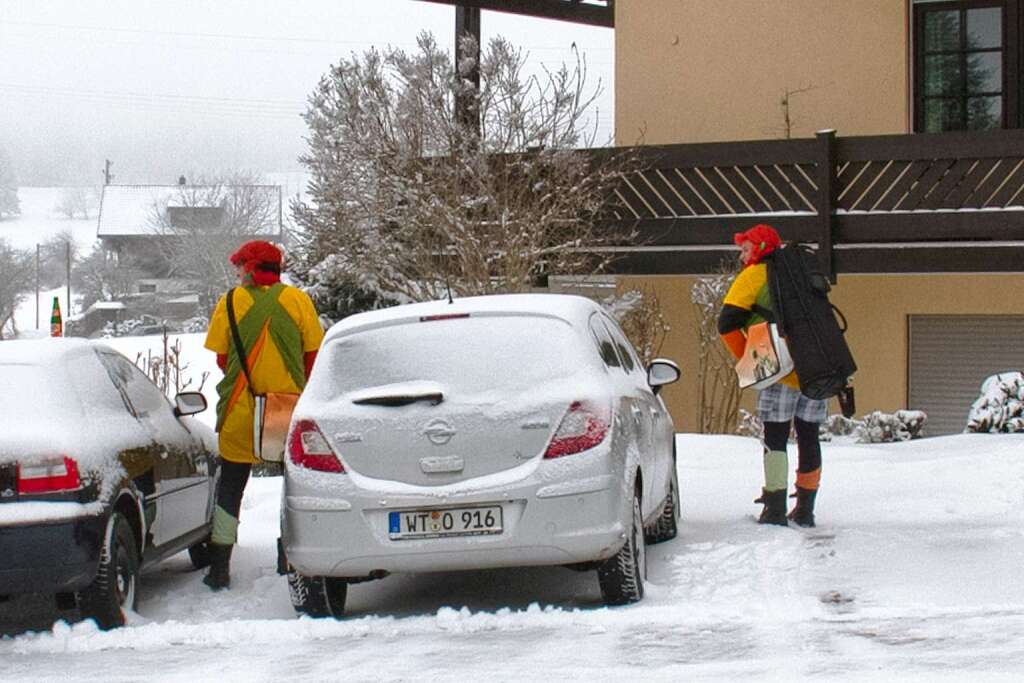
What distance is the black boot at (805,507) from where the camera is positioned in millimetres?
9656

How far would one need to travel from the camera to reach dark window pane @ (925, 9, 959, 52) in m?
18.8

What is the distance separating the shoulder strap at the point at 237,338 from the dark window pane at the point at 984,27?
12158mm

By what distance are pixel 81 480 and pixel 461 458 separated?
1645mm

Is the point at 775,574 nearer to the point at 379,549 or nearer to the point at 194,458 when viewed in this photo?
the point at 379,549

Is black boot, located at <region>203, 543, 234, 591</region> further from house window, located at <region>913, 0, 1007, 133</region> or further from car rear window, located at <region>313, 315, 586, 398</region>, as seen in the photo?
house window, located at <region>913, 0, 1007, 133</region>

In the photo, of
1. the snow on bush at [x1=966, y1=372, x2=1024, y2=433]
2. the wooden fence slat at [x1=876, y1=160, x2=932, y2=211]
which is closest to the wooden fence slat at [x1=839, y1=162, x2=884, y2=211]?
the wooden fence slat at [x1=876, y1=160, x2=932, y2=211]

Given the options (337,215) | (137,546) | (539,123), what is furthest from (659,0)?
(137,546)

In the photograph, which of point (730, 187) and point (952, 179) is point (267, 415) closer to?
point (730, 187)

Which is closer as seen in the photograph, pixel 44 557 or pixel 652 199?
pixel 44 557

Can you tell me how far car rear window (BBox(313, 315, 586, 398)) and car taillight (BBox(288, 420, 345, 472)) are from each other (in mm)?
192

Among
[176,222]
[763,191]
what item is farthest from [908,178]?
[176,222]

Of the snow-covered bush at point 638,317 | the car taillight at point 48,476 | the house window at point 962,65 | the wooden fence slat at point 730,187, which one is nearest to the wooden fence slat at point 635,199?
the wooden fence slat at point 730,187

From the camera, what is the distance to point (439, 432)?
23.7ft

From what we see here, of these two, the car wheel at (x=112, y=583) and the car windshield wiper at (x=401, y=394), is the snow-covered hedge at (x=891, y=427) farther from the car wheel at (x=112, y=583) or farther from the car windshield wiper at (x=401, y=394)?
the car wheel at (x=112, y=583)
